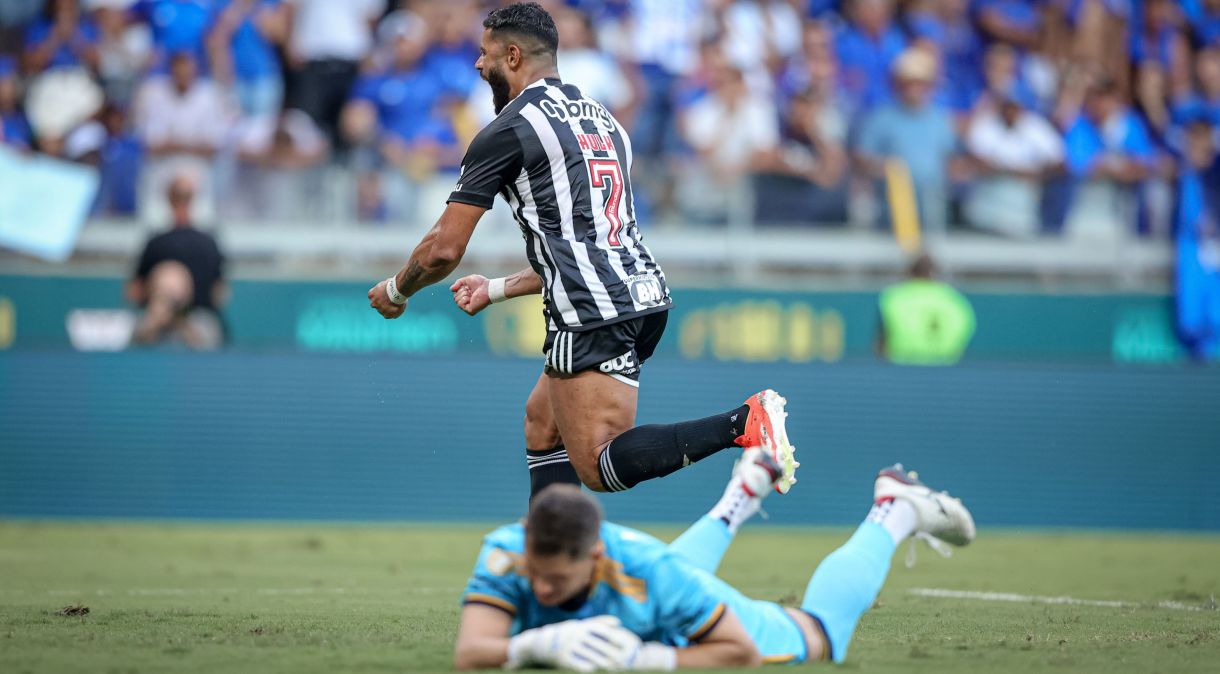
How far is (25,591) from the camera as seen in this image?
833 cm

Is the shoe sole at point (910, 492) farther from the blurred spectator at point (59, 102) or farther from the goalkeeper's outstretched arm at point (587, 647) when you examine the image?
the blurred spectator at point (59, 102)

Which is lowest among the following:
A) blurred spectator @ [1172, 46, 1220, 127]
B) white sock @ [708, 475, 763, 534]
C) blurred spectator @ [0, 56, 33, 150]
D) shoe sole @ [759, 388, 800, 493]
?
white sock @ [708, 475, 763, 534]

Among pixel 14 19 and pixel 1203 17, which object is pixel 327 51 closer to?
pixel 14 19

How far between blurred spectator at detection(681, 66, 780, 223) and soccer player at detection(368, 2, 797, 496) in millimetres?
7269

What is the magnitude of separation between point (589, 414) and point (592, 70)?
8972 mm

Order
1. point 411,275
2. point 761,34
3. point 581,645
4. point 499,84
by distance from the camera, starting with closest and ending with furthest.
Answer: point 581,645, point 411,275, point 499,84, point 761,34

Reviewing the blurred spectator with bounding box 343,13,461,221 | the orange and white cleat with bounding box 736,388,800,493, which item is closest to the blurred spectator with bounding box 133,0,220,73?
the blurred spectator with bounding box 343,13,461,221

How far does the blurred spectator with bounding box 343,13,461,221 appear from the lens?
1401cm

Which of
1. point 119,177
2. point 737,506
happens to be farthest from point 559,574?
point 119,177

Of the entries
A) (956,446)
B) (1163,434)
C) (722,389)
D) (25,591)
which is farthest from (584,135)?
(1163,434)

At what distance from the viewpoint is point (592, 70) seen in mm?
15289

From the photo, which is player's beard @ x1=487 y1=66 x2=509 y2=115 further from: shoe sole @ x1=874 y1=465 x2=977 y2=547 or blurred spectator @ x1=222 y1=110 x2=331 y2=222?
blurred spectator @ x1=222 y1=110 x2=331 y2=222

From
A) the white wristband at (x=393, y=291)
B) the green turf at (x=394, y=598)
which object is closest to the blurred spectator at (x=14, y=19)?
the green turf at (x=394, y=598)

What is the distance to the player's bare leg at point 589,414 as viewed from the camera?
22.4 feet
